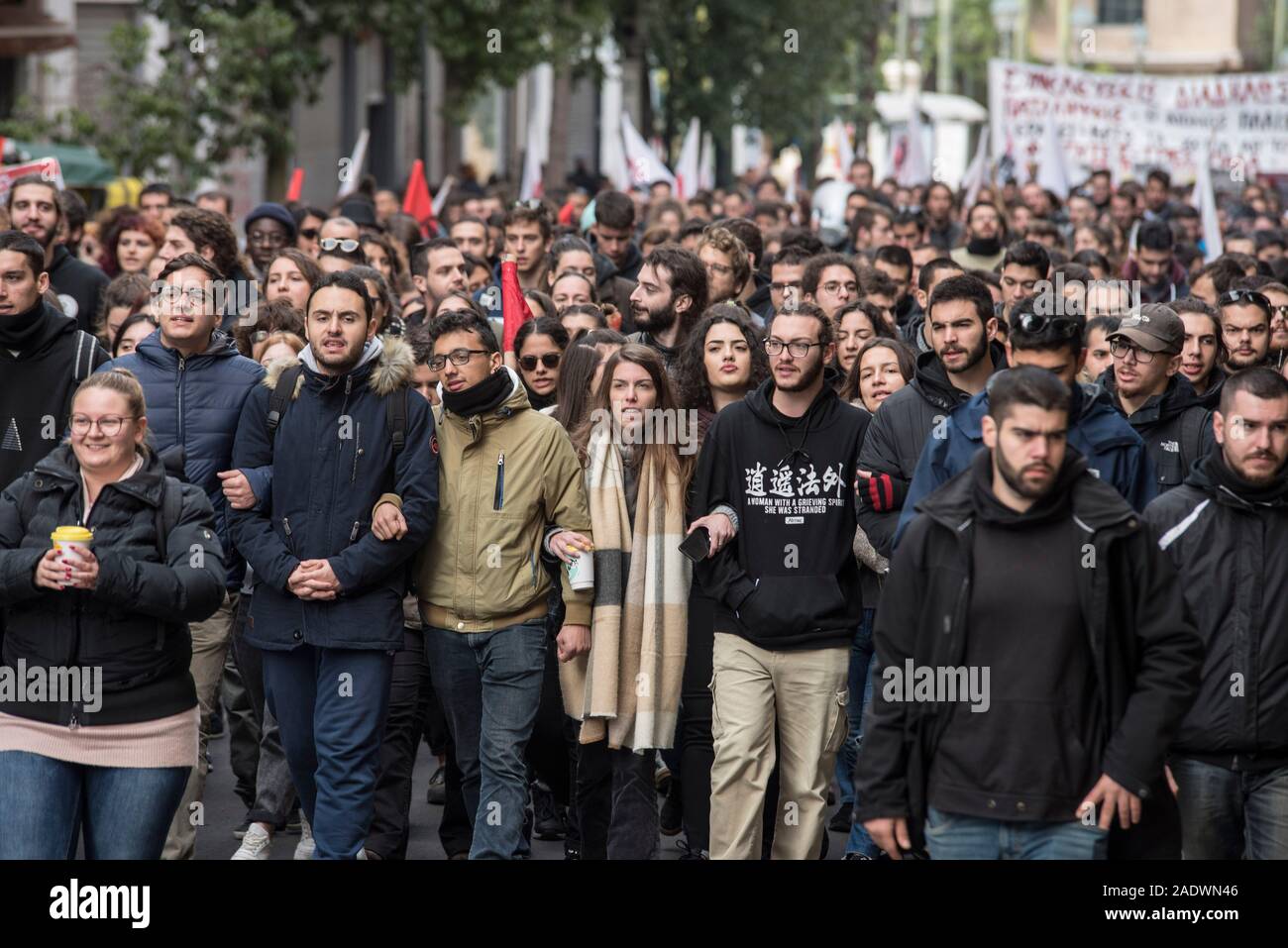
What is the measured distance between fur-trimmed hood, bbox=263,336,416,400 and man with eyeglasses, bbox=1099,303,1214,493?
2636 mm

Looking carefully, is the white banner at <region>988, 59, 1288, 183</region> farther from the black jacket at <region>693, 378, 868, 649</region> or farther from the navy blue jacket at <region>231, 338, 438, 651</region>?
the navy blue jacket at <region>231, 338, 438, 651</region>

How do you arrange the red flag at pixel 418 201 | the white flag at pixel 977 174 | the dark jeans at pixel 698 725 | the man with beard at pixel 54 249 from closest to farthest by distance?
the dark jeans at pixel 698 725 < the man with beard at pixel 54 249 < the red flag at pixel 418 201 < the white flag at pixel 977 174

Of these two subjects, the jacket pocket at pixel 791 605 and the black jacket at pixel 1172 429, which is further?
the black jacket at pixel 1172 429

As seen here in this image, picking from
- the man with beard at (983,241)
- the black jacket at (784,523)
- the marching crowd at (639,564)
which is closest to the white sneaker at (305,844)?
the marching crowd at (639,564)

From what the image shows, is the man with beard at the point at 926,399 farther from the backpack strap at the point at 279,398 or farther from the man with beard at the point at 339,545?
the backpack strap at the point at 279,398

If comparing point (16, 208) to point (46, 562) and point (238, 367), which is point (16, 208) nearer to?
point (238, 367)

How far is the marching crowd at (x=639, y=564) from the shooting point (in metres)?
5.36

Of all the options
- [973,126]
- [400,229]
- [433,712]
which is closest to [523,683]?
[433,712]

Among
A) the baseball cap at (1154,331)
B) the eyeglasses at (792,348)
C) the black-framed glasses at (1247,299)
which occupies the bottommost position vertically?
the eyeglasses at (792,348)

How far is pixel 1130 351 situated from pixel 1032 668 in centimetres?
→ 279

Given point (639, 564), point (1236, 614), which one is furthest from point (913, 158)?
point (1236, 614)

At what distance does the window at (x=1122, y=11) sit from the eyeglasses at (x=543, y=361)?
275ft

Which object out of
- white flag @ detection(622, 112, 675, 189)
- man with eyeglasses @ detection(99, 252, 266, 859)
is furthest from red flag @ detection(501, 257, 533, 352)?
white flag @ detection(622, 112, 675, 189)

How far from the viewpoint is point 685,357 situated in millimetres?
8016
